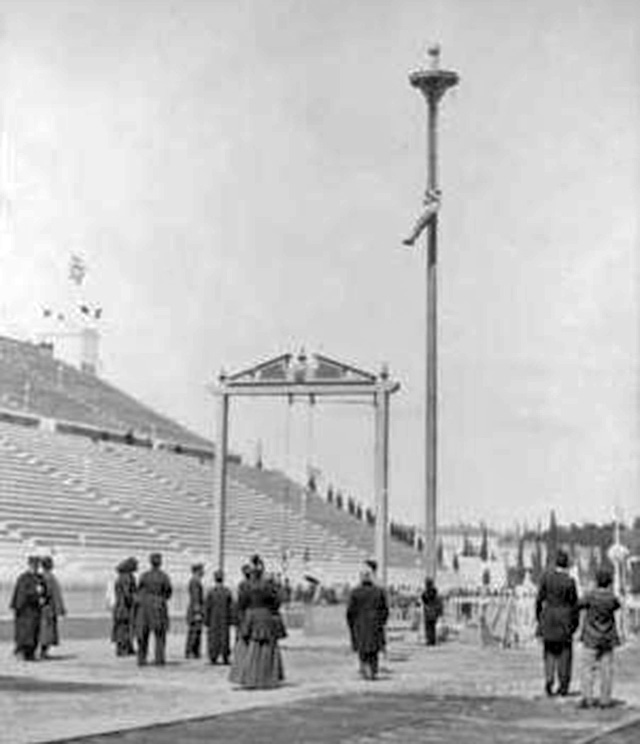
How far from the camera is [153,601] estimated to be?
23.4 meters

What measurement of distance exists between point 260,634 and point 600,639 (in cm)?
400

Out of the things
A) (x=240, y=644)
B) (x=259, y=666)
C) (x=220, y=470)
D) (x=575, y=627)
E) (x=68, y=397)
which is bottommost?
(x=259, y=666)

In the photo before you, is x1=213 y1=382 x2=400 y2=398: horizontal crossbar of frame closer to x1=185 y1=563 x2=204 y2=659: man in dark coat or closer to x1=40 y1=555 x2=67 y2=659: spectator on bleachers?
x1=185 y1=563 x2=204 y2=659: man in dark coat

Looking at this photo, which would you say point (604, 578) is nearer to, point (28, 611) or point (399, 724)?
point (399, 724)

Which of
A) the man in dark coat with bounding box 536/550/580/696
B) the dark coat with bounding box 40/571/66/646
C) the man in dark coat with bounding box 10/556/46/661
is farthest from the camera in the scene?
the dark coat with bounding box 40/571/66/646

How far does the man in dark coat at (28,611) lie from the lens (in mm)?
23906

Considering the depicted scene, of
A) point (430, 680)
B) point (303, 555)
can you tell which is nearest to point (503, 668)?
point (430, 680)

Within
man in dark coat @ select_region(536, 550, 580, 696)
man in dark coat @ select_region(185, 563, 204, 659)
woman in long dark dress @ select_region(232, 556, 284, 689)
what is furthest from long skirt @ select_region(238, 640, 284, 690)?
man in dark coat @ select_region(185, 563, 204, 659)

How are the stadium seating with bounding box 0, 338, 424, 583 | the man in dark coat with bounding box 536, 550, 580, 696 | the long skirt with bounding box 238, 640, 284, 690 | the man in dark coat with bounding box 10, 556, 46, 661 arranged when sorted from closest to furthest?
the man in dark coat with bounding box 536, 550, 580, 696 < the long skirt with bounding box 238, 640, 284, 690 < the man in dark coat with bounding box 10, 556, 46, 661 < the stadium seating with bounding box 0, 338, 424, 583

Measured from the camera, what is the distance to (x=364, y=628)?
21156mm

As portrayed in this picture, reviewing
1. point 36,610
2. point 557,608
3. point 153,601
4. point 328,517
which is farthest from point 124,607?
point 328,517

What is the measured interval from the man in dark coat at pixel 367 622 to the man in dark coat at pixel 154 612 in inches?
117

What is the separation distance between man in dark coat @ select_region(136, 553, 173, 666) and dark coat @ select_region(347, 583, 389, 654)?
298 cm

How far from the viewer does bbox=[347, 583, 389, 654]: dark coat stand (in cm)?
2112
